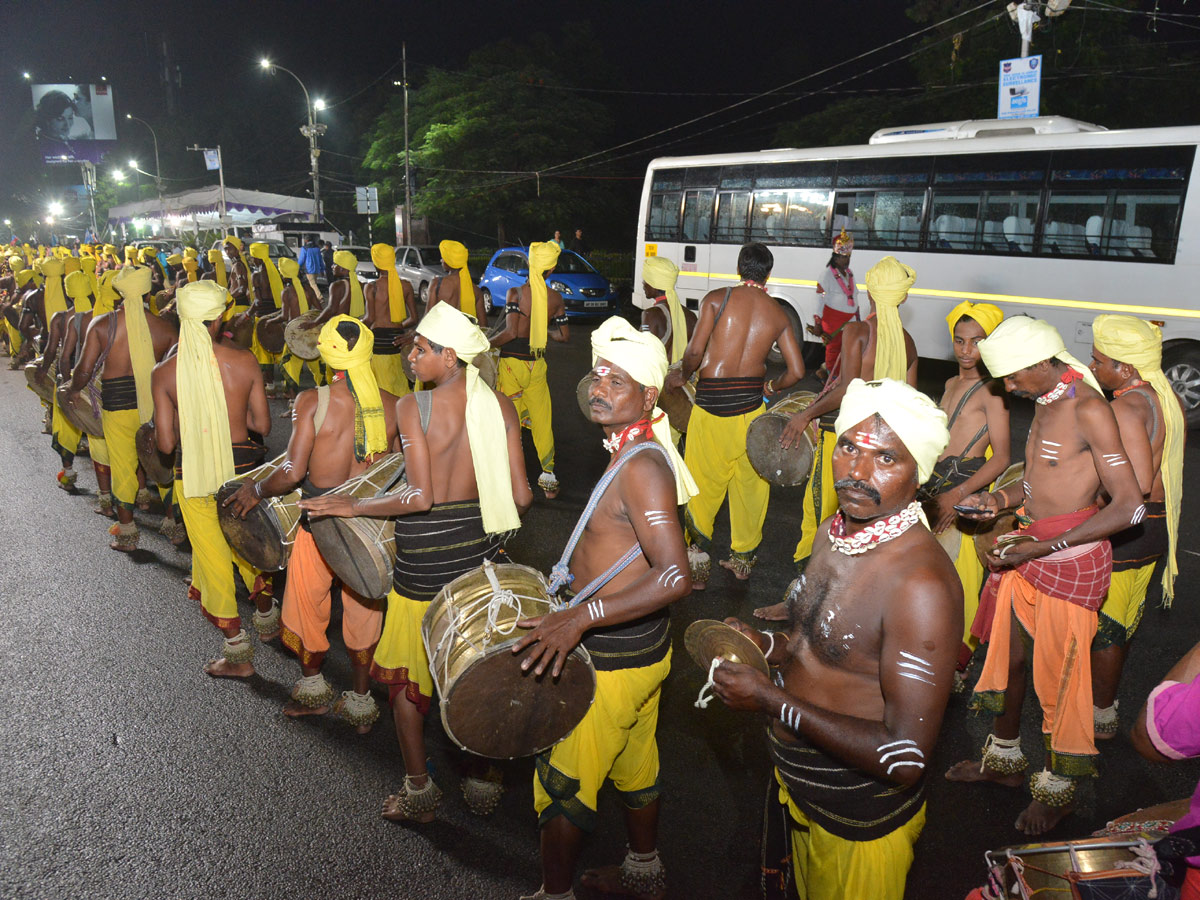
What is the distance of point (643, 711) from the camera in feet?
9.45

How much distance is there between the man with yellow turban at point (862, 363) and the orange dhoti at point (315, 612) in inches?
109

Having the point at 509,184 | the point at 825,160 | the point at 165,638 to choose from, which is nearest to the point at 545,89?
the point at 509,184

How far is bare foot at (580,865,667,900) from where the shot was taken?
3078 mm

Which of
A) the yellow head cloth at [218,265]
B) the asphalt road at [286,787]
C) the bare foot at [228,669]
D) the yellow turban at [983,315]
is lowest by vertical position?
the asphalt road at [286,787]

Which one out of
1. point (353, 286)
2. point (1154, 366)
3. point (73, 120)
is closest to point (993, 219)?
point (353, 286)

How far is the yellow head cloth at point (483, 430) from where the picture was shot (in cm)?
333

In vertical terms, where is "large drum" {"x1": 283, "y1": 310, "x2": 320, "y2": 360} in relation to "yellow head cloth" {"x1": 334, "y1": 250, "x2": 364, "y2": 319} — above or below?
below

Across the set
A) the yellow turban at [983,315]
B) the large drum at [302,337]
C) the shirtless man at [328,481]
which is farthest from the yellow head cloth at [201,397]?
the large drum at [302,337]

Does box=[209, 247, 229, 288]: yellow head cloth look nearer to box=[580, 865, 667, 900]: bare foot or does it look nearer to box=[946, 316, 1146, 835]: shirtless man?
box=[580, 865, 667, 900]: bare foot

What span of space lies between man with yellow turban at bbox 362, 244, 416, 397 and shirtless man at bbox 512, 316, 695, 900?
21.6 feet

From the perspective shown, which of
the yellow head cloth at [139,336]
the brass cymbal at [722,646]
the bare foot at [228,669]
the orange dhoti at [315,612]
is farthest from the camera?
the yellow head cloth at [139,336]

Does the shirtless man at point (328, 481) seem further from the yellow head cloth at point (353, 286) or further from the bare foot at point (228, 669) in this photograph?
the yellow head cloth at point (353, 286)

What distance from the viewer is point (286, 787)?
3.76 m

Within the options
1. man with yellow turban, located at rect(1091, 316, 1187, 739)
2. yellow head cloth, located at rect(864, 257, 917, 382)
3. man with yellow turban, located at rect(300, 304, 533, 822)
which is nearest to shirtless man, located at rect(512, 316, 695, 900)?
man with yellow turban, located at rect(300, 304, 533, 822)
